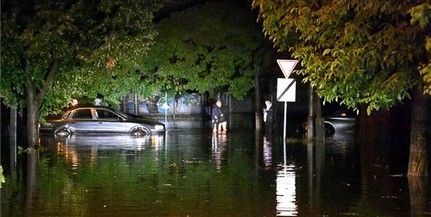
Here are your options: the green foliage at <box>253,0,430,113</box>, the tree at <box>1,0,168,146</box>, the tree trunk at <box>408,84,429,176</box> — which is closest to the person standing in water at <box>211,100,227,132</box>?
the tree at <box>1,0,168,146</box>

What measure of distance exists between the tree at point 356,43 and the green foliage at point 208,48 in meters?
24.9

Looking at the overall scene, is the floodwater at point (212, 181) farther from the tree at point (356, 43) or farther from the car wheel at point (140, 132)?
the car wheel at point (140, 132)

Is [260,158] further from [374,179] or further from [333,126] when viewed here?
[333,126]

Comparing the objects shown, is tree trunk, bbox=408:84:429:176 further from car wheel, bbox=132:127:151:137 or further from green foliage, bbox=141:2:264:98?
green foliage, bbox=141:2:264:98

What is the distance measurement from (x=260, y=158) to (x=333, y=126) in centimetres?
1364

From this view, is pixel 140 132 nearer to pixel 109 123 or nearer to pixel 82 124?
pixel 109 123

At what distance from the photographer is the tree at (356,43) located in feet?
39.4

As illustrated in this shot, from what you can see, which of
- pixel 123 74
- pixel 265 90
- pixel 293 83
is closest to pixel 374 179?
pixel 293 83

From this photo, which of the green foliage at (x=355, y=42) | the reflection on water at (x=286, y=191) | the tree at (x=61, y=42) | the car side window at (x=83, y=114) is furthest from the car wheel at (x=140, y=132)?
the green foliage at (x=355, y=42)

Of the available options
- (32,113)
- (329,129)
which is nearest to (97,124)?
(32,113)

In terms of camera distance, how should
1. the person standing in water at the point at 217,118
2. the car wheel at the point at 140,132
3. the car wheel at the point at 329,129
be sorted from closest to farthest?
the car wheel at the point at 140,132 → the car wheel at the point at 329,129 → the person standing in water at the point at 217,118

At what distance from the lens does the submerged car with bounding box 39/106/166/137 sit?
109ft

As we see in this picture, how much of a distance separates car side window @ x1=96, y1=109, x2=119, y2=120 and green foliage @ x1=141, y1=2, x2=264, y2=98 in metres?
6.78

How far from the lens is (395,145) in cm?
2739
